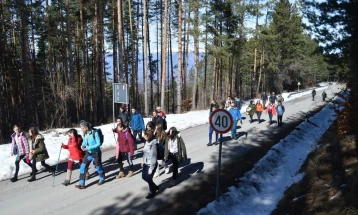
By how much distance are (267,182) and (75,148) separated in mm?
5915

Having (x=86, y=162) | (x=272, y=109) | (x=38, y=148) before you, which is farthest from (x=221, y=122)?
(x=272, y=109)

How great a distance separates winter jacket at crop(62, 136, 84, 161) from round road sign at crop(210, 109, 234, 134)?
4.09 m

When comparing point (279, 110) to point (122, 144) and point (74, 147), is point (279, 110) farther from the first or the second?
point (74, 147)

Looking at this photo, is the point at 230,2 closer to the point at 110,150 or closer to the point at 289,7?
the point at 110,150

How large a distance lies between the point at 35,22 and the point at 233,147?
26511mm

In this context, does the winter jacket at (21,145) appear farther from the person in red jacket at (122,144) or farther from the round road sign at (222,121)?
the round road sign at (222,121)

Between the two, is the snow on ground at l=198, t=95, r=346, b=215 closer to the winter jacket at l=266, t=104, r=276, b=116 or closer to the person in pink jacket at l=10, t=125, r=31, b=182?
the winter jacket at l=266, t=104, r=276, b=116

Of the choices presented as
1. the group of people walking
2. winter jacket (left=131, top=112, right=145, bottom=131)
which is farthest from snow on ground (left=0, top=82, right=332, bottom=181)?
winter jacket (left=131, top=112, right=145, bottom=131)

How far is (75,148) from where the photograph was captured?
8.30m

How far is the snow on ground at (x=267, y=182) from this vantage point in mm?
7008

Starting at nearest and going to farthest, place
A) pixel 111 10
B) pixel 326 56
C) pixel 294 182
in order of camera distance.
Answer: pixel 294 182
pixel 326 56
pixel 111 10

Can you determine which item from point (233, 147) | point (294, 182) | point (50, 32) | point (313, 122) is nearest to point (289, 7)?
point (313, 122)

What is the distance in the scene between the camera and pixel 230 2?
27.5 metres

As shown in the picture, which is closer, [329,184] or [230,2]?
[329,184]
